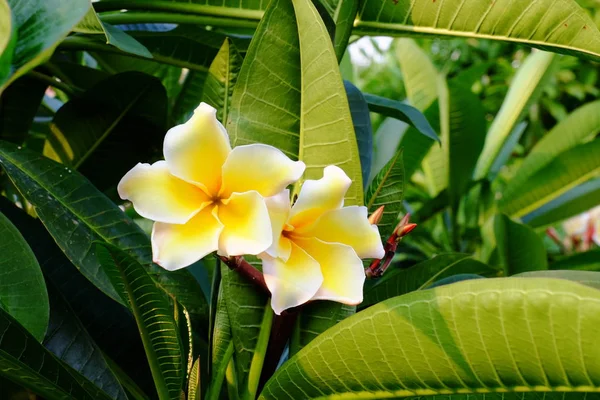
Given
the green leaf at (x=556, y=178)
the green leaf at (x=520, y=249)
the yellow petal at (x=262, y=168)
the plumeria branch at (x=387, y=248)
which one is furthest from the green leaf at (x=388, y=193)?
the green leaf at (x=556, y=178)

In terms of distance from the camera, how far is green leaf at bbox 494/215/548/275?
40.1 inches

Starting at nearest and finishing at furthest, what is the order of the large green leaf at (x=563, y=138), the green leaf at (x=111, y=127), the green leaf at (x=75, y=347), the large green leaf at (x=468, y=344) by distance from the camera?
the large green leaf at (x=468, y=344), the green leaf at (x=75, y=347), the green leaf at (x=111, y=127), the large green leaf at (x=563, y=138)

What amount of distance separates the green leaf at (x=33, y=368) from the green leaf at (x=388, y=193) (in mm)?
325

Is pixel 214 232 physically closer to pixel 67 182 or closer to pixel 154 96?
pixel 67 182

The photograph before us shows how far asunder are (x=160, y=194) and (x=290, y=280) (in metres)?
0.13

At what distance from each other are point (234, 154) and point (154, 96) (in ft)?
1.28

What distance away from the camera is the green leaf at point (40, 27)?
42 cm

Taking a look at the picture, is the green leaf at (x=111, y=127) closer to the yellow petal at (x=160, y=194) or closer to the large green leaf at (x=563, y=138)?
the yellow petal at (x=160, y=194)

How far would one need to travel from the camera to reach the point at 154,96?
2.81 feet

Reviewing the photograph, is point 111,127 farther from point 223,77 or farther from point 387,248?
point 387,248

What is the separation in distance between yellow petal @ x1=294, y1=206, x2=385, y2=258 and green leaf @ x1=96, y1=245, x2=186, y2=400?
0.13m

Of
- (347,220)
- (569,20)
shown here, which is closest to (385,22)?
(569,20)

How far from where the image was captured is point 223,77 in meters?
0.68

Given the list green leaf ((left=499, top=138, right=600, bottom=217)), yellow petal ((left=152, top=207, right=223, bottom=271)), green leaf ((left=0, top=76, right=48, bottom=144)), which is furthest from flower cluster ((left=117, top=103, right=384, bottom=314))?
green leaf ((left=499, top=138, right=600, bottom=217))
